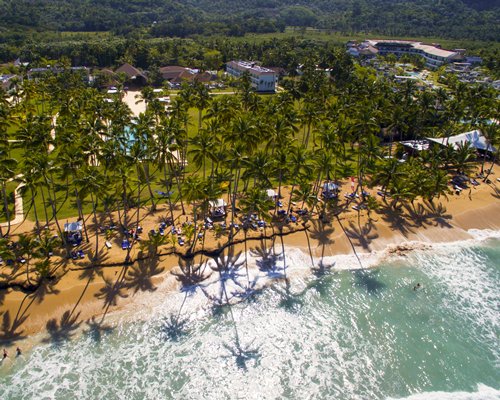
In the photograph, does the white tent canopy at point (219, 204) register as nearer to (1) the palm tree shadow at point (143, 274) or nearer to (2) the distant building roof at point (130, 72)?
(1) the palm tree shadow at point (143, 274)

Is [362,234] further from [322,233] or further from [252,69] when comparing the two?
[252,69]

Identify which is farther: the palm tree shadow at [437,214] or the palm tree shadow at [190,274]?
the palm tree shadow at [437,214]

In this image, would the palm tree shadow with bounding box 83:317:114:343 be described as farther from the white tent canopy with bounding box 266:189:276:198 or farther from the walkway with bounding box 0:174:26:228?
the white tent canopy with bounding box 266:189:276:198

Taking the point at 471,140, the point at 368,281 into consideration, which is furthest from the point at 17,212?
the point at 471,140

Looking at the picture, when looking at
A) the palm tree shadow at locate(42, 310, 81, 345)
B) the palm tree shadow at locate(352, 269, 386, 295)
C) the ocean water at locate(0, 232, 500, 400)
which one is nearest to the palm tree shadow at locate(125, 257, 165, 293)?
the ocean water at locate(0, 232, 500, 400)

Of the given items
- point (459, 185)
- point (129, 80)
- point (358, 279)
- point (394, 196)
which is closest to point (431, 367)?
point (358, 279)

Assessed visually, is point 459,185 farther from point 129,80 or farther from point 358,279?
point 129,80

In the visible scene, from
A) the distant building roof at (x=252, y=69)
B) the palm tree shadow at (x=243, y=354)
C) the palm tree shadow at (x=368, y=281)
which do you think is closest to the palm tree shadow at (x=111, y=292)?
the palm tree shadow at (x=243, y=354)
